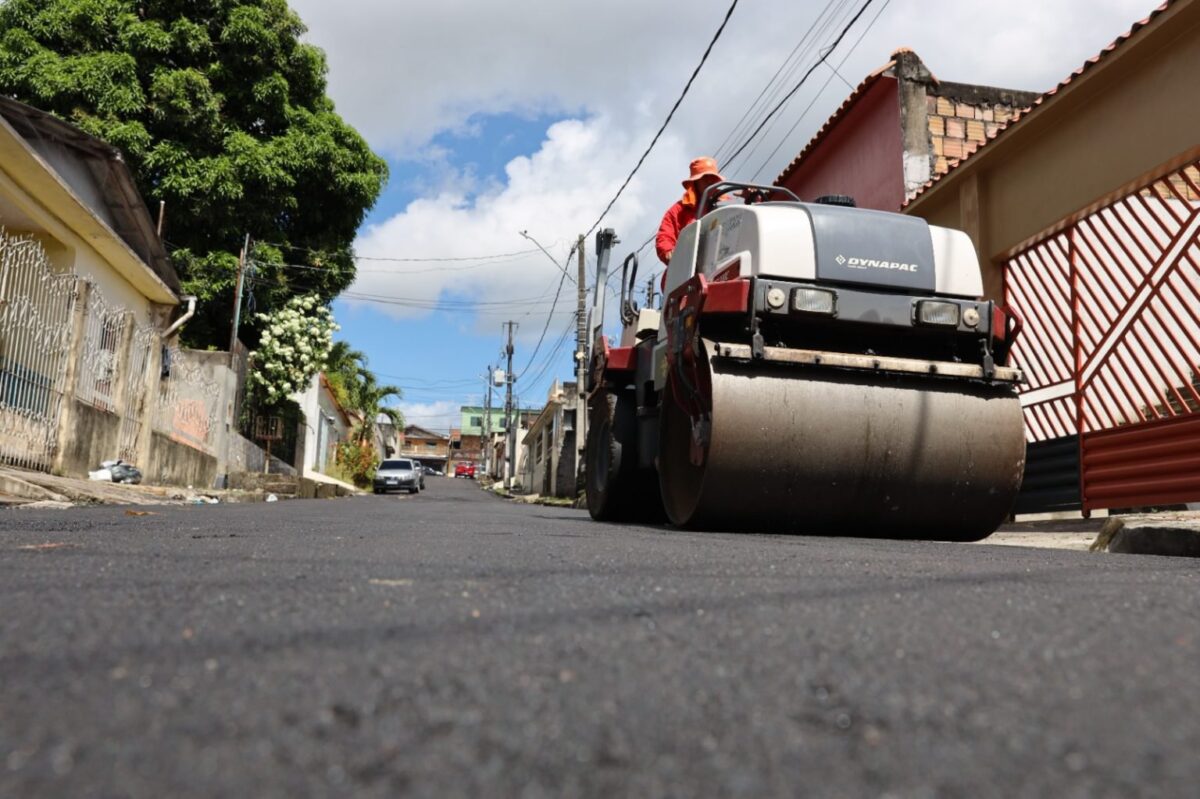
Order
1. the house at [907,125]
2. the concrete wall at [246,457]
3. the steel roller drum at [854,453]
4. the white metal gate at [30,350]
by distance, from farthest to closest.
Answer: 1. the concrete wall at [246,457]
2. the house at [907,125]
3. the white metal gate at [30,350]
4. the steel roller drum at [854,453]

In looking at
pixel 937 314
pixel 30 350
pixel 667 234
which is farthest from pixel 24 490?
pixel 937 314

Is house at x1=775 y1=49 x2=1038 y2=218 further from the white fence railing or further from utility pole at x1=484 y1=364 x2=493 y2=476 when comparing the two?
utility pole at x1=484 y1=364 x2=493 y2=476

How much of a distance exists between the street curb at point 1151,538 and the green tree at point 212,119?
59.9 feet

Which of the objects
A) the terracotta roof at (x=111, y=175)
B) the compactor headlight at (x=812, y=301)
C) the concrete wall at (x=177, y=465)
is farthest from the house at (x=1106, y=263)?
the terracotta roof at (x=111, y=175)

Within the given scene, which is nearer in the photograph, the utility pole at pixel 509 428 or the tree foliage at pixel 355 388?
the tree foliage at pixel 355 388

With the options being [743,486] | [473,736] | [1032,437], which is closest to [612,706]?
[473,736]

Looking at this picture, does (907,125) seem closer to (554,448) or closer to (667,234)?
(667,234)

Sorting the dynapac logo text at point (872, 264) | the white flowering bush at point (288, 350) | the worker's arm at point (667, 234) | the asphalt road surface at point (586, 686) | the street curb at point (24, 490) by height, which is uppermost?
the white flowering bush at point (288, 350)

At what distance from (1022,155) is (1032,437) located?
2.61 meters

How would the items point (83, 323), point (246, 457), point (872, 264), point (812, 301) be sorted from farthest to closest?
point (246, 457)
point (83, 323)
point (872, 264)
point (812, 301)

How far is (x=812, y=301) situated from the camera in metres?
5.06

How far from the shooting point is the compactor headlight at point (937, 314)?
205 inches

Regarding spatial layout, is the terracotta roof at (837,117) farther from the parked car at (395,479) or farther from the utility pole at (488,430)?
the utility pole at (488,430)

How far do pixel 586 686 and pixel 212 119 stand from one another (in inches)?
812
